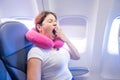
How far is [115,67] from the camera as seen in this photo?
2516 millimetres

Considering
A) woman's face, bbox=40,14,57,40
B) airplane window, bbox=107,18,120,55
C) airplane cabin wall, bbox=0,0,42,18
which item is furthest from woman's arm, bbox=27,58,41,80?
airplane window, bbox=107,18,120,55

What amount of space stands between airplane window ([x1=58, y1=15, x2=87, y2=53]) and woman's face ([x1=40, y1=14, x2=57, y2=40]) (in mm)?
652

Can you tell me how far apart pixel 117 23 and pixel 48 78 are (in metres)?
1.26

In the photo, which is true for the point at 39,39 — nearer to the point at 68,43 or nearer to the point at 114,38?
the point at 68,43

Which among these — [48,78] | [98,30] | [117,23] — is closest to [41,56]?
[48,78]

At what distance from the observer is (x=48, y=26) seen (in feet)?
5.22

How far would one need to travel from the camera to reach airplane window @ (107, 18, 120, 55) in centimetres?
229

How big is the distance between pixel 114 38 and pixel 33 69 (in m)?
1.37

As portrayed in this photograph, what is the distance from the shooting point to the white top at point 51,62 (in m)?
1.48

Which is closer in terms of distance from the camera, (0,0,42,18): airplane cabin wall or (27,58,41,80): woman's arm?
(27,58,41,80): woman's arm

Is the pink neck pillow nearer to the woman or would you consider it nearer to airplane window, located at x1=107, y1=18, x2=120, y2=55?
the woman

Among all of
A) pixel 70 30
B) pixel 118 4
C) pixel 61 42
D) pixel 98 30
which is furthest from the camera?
pixel 70 30

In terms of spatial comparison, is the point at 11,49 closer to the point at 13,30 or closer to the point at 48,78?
the point at 13,30

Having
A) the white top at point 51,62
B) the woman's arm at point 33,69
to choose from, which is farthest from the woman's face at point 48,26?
the woman's arm at point 33,69
